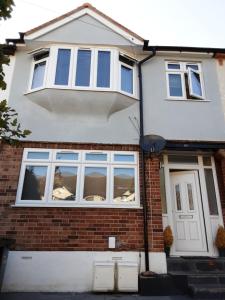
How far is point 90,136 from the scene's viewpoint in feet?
23.7

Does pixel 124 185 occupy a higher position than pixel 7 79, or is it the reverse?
pixel 7 79

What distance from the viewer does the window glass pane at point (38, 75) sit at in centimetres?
776

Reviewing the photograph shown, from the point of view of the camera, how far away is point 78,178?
6859 millimetres

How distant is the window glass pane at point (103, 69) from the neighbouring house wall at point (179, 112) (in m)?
1.30

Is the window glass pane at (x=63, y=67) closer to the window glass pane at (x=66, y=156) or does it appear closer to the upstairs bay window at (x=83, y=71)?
the upstairs bay window at (x=83, y=71)

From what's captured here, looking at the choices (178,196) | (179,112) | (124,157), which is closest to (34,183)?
(124,157)

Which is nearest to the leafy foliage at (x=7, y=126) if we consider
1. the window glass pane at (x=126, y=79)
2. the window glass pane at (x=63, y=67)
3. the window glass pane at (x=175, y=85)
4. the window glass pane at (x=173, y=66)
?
the window glass pane at (x=63, y=67)

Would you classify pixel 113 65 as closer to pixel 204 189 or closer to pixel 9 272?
pixel 204 189

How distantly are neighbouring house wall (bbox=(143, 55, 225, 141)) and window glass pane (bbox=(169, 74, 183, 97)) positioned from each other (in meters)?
0.27

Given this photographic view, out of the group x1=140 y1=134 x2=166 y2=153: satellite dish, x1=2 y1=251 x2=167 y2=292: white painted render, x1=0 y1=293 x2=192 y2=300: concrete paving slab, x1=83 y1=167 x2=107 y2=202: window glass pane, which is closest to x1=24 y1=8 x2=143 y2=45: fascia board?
x1=140 y1=134 x2=166 y2=153: satellite dish

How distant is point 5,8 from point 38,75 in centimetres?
401

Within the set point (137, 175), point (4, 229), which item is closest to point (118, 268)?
point (137, 175)

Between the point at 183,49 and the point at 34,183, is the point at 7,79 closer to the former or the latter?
the point at 34,183

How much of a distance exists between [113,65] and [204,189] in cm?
483
